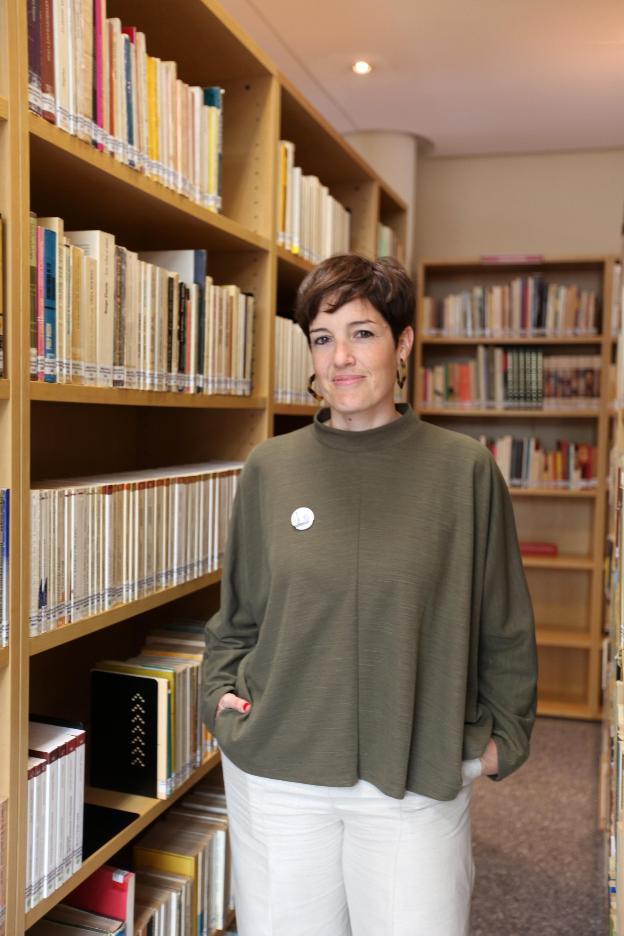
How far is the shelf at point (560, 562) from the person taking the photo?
4273mm

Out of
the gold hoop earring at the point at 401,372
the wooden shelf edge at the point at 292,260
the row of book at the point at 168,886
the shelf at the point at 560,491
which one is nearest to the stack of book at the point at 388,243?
the wooden shelf edge at the point at 292,260

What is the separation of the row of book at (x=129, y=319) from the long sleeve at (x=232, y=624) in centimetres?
35

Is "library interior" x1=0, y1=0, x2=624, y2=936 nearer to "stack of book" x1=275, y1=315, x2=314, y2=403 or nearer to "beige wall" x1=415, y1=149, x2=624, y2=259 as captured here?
"stack of book" x1=275, y1=315, x2=314, y2=403

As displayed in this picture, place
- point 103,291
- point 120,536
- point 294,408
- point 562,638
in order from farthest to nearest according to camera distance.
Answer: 1. point 562,638
2. point 294,408
3. point 120,536
4. point 103,291

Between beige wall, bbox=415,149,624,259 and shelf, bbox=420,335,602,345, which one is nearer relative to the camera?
shelf, bbox=420,335,602,345

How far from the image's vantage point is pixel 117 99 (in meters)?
1.55

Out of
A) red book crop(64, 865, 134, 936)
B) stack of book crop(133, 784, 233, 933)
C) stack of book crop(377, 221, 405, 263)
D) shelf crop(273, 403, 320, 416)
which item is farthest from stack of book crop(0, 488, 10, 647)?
stack of book crop(377, 221, 405, 263)

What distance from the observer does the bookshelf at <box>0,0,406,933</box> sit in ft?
4.08

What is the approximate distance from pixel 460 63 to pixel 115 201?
2.17m

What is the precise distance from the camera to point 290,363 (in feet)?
8.36

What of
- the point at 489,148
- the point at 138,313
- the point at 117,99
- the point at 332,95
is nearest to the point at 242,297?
the point at 138,313

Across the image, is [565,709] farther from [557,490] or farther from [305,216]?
[305,216]

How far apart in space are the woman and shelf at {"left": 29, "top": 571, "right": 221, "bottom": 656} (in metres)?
0.30

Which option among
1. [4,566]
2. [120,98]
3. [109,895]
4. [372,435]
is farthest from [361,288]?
[109,895]
